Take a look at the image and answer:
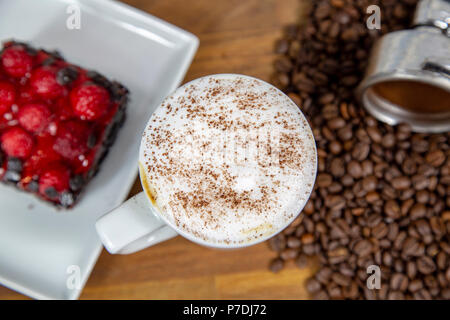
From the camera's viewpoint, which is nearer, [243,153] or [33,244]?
[243,153]

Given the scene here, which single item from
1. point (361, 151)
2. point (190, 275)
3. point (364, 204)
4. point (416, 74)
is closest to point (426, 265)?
point (364, 204)

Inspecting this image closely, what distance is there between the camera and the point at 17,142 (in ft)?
2.75

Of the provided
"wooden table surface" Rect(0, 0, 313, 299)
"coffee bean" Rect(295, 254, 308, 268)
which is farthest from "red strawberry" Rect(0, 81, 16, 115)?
"coffee bean" Rect(295, 254, 308, 268)

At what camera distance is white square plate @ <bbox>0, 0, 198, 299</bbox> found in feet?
3.06

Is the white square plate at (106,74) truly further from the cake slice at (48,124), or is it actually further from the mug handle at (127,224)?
the mug handle at (127,224)

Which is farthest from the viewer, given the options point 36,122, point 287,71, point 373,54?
point 287,71

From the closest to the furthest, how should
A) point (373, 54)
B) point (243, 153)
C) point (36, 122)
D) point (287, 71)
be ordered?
1. point (243, 153)
2. point (36, 122)
3. point (373, 54)
4. point (287, 71)

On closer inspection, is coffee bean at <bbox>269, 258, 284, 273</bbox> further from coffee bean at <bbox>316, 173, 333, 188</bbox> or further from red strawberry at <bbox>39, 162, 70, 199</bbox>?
red strawberry at <bbox>39, 162, 70, 199</bbox>

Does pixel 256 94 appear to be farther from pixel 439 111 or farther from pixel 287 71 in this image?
pixel 439 111

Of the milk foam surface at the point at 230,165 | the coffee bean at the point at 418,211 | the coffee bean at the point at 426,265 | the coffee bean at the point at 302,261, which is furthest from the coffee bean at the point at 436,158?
the milk foam surface at the point at 230,165

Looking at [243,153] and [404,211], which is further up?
[243,153]

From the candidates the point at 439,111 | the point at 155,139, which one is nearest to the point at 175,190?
the point at 155,139

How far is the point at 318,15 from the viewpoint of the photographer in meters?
1.09

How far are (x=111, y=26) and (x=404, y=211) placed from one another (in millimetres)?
848
